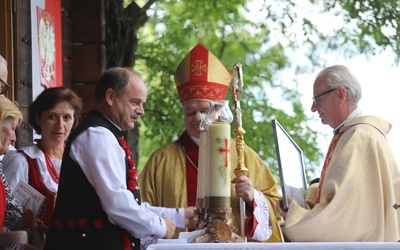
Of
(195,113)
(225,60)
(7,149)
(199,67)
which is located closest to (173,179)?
(195,113)

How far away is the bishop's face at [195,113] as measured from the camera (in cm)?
607

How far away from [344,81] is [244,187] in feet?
2.58

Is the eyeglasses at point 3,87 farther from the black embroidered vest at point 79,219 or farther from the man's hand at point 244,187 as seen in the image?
the man's hand at point 244,187

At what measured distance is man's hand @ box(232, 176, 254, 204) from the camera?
5.18m

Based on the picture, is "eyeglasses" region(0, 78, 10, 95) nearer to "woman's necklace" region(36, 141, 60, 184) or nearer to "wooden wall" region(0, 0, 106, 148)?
"woman's necklace" region(36, 141, 60, 184)

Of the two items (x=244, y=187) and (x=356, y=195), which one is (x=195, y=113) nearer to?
(x=244, y=187)

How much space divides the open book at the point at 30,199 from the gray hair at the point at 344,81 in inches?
64.1

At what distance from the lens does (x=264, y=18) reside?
12500 mm

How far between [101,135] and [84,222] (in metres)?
0.42

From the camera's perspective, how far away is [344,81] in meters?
5.36

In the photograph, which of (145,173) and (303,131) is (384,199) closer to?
(145,173)

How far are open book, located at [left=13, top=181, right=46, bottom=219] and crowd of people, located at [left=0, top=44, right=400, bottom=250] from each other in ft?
0.07

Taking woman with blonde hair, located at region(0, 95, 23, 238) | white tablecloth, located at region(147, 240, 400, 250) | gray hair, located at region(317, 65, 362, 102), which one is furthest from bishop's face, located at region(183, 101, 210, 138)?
white tablecloth, located at region(147, 240, 400, 250)

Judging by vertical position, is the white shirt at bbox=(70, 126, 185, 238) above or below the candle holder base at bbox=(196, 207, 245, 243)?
above
